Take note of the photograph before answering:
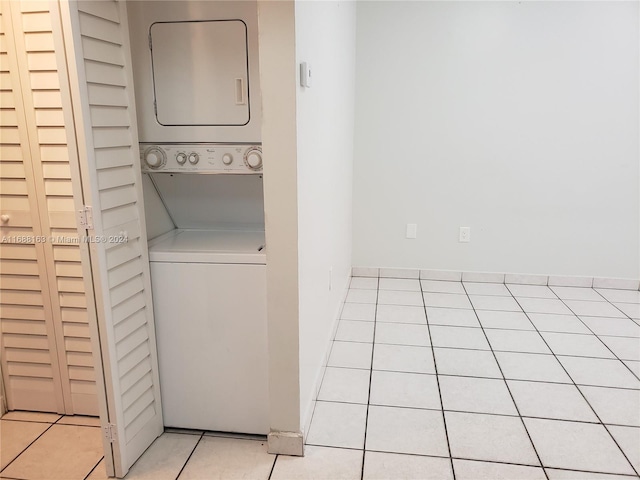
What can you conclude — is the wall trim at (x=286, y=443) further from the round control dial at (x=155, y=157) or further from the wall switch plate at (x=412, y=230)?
the wall switch plate at (x=412, y=230)

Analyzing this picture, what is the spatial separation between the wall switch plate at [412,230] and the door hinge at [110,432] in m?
2.75

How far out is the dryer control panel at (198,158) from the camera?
1.92 meters

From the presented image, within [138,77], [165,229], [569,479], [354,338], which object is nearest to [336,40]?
[138,77]

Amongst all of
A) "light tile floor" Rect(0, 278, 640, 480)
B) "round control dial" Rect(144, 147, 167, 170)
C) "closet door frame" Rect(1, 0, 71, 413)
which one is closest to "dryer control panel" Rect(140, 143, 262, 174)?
"round control dial" Rect(144, 147, 167, 170)

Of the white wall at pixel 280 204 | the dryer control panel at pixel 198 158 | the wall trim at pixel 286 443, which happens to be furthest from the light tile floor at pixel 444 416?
the dryer control panel at pixel 198 158

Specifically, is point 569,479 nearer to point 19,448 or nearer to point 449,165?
point 19,448

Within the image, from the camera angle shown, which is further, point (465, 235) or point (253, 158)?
point (465, 235)

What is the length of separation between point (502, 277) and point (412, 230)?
831mm

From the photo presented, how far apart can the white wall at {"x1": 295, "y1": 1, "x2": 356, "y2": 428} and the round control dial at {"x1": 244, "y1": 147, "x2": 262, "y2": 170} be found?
0.20 metres

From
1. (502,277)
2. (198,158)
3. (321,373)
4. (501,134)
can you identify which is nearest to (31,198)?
(198,158)

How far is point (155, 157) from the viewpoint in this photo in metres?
1.94

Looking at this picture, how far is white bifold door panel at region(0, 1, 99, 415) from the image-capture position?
70.6 inches

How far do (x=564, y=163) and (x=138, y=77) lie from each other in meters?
3.12

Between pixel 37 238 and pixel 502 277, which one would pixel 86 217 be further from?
pixel 502 277
